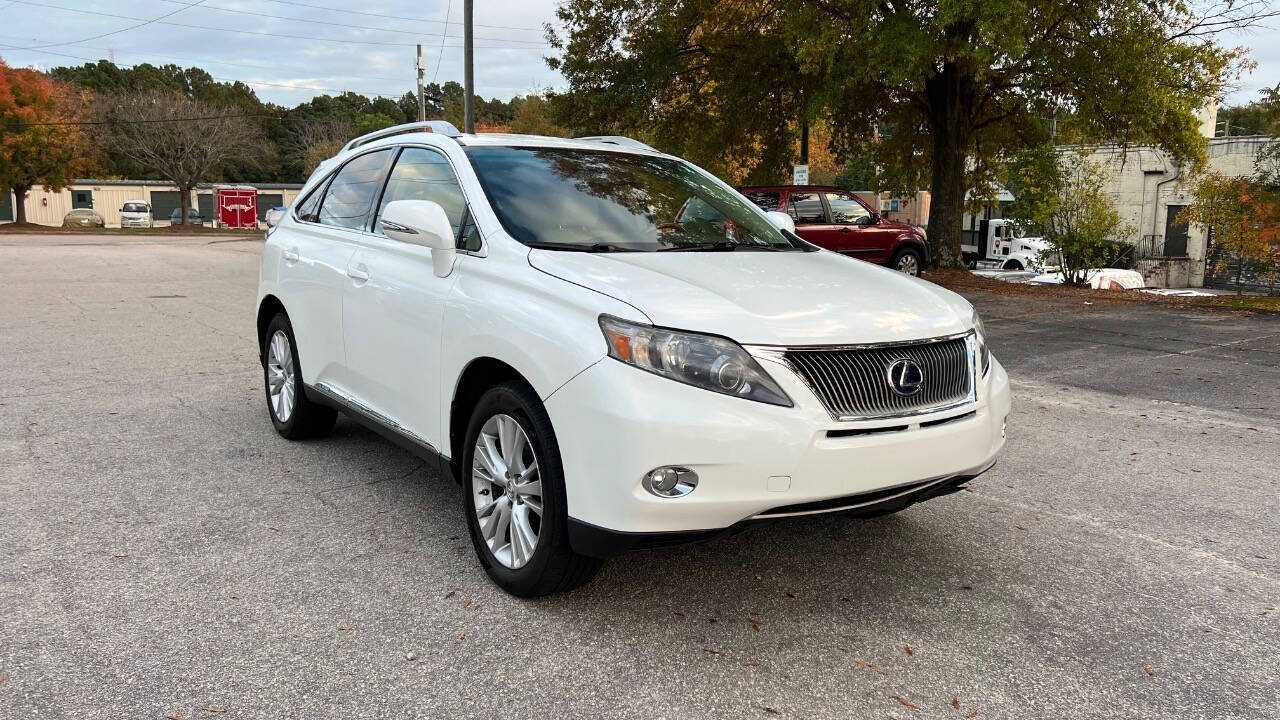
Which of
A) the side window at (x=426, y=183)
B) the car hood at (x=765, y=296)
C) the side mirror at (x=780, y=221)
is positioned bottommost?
the car hood at (x=765, y=296)

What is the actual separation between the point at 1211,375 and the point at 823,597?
22.2 feet

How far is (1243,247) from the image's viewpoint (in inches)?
611

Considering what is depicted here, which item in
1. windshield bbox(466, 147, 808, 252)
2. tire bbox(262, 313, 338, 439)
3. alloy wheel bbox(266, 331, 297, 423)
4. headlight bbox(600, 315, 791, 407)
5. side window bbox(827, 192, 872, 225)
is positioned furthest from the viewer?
side window bbox(827, 192, 872, 225)

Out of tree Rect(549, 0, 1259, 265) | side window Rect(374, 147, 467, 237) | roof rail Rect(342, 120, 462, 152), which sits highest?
tree Rect(549, 0, 1259, 265)

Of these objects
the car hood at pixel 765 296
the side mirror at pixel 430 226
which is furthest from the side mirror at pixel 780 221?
the side mirror at pixel 430 226

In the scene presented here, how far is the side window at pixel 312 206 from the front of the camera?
564 centimetres

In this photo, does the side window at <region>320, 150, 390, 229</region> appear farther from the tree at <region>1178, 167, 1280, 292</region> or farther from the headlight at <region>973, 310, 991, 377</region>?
the tree at <region>1178, 167, 1280, 292</region>

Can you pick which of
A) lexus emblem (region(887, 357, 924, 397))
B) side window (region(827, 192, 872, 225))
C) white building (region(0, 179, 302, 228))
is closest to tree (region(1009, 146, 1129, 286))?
side window (region(827, 192, 872, 225))

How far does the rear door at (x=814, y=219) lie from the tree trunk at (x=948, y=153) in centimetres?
381

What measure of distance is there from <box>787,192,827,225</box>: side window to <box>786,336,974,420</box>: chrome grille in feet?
46.6

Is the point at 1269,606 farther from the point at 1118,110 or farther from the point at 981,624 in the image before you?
the point at 1118,110

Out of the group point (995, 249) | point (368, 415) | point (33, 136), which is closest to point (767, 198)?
point (368, 415)

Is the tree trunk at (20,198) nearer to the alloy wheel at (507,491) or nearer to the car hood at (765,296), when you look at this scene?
the alloy wheel at (507,491)

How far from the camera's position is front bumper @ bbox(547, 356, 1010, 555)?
2.97 metres
